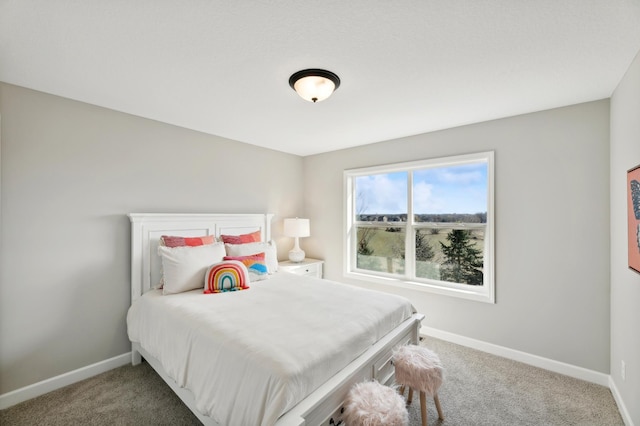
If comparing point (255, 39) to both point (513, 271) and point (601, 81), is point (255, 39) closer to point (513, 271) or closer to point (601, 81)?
point (601, 81)

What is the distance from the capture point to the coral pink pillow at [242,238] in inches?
125

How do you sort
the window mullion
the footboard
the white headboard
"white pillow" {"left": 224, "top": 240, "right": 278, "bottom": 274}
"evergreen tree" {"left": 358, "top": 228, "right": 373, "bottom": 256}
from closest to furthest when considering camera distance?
the footboard → the white headboard → "white pillow" {"left": 224, "top": 240, "right": 278, "bottom": 274} → the window mullion → "evergreen tree" {"left": 358, "top": 228, "right": 373, "bottom": 256}

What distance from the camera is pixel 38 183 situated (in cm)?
222

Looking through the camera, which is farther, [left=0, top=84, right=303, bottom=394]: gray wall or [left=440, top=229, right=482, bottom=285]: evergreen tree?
[left=440, top=229, right=482, bottom=285]: evergreen tree

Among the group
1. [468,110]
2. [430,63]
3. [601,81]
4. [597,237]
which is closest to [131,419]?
[430,63]

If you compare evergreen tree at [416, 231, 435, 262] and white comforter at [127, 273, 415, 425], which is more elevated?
evergreen tree at [416, 231, 435, 262]

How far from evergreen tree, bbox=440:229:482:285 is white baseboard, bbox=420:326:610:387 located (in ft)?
2.04

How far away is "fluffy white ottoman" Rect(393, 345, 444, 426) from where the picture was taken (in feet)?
5.67

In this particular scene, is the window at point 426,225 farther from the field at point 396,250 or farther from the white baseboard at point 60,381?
the white baseboard at point 60,381

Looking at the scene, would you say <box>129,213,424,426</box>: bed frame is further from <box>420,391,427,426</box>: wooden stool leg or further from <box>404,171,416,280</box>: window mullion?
<box>404,171,416,280</box>: window mullion

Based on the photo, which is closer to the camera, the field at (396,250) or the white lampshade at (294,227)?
the field at (396,250)

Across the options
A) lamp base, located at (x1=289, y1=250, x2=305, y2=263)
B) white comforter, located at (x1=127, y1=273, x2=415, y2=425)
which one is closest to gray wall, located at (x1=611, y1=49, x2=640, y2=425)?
white comforter, located at (x1=127, y1=273, x2=415, y2=425)

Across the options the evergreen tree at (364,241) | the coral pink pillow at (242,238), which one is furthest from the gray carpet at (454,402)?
the evergreen tree at (364,241)

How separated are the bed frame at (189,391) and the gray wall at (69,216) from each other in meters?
0.13
